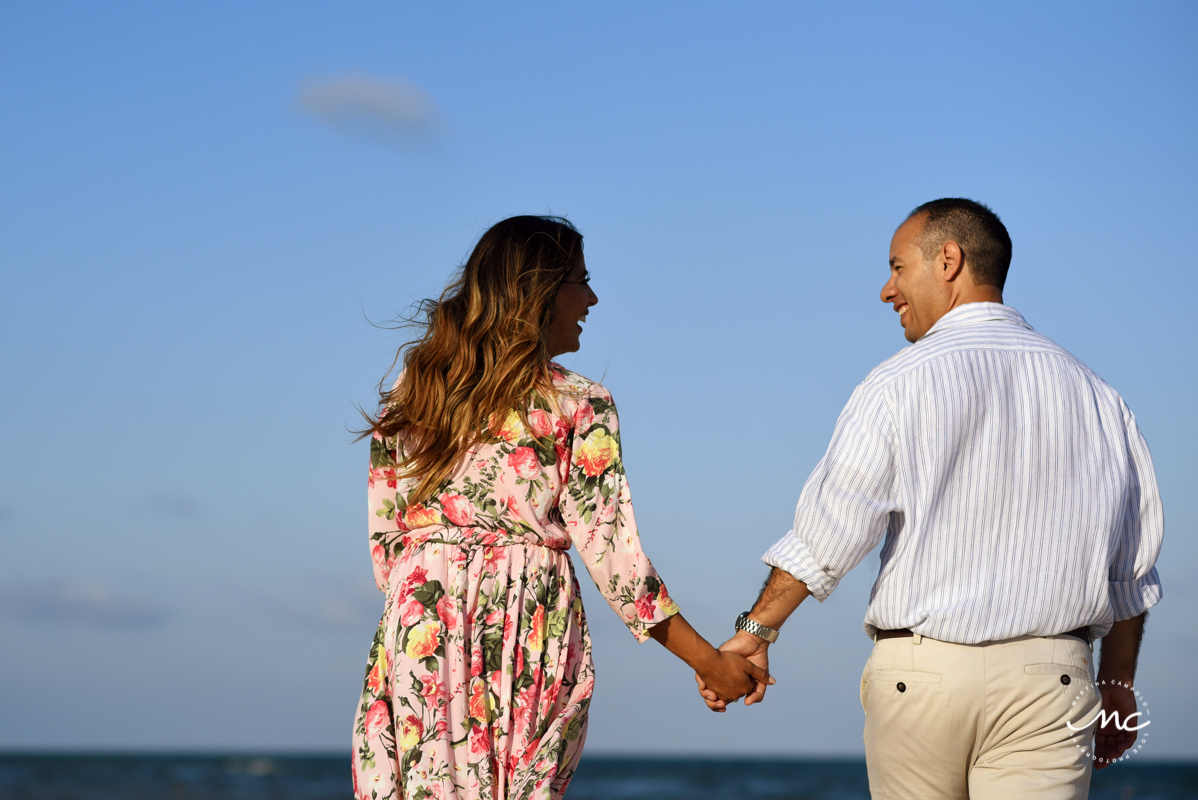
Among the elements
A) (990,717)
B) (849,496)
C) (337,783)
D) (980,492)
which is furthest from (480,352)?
(337,783)

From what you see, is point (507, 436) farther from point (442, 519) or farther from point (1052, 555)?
point (1052, 555)

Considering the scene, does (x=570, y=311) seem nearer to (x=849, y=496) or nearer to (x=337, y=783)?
(x=849, y=496)

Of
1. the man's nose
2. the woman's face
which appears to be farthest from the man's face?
the woman's face

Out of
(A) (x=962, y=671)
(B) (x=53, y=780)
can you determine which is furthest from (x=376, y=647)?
(B) (x=53, y=780)

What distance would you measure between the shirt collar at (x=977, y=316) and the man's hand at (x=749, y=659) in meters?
1.03

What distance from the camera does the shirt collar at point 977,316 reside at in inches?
118

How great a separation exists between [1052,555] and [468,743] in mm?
1526

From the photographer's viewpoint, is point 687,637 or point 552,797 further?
point 687,637

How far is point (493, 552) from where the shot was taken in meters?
3.00

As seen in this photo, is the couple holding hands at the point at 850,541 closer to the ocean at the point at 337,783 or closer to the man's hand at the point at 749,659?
the man's hand at the point at 749,659

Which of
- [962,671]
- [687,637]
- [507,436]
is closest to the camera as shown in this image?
[962,671]

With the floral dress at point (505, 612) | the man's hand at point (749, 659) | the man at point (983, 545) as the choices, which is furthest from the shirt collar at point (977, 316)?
the man's hand at point (749, 659)

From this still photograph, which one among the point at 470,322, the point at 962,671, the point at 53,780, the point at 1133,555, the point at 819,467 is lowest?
the point at 53,780

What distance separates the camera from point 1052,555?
2723mm
